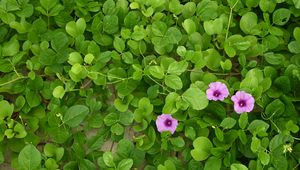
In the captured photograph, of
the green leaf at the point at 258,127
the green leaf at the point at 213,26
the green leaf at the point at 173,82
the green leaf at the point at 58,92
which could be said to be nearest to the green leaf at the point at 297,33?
the green leaf at the point at 213,26

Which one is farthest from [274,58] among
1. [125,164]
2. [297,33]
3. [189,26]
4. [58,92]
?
[58,92]

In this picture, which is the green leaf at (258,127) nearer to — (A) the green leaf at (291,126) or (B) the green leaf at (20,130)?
(A) the green leaf at (291,126)

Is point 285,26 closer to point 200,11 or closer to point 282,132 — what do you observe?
point 200,11

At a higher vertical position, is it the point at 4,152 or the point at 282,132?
the point at 282,132

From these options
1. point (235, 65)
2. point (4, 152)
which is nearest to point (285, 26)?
point (235, 65)

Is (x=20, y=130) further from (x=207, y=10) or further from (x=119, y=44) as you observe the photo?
(x=207, y=10)

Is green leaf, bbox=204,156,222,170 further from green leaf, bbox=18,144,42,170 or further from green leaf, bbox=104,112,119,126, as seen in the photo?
green leaf, bbox=18,144,42,170
